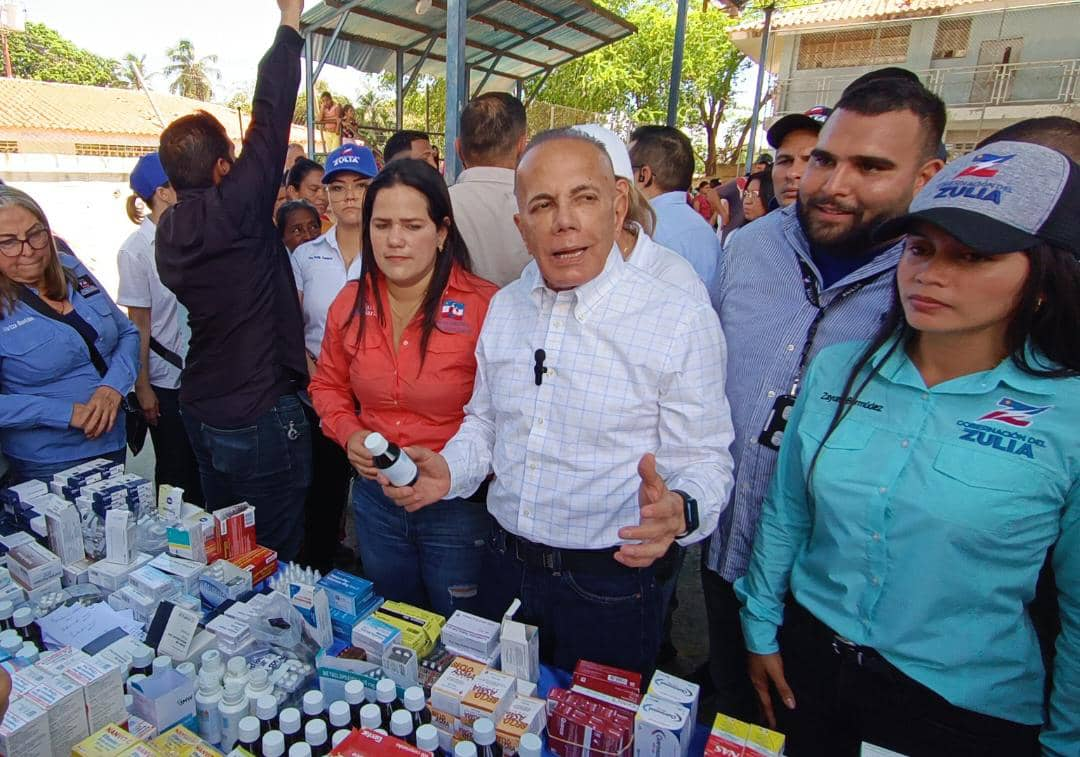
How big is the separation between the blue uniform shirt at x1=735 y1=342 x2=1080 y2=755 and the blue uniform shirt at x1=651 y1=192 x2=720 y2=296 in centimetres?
119

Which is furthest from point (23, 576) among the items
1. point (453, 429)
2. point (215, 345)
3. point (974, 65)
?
point (974, 65)

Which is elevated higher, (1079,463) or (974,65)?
(974,65)

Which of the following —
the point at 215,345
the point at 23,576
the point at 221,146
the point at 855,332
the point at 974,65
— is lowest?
the point at 23,576

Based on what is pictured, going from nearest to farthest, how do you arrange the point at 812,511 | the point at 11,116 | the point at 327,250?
the point at 812,511 → the point at 327,250 → the point at 11,116

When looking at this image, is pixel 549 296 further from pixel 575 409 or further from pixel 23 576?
pixel 23 576

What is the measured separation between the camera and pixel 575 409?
149 centimetres

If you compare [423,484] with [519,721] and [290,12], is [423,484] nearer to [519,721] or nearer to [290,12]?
[519,721]

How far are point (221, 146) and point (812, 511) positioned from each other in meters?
2.29

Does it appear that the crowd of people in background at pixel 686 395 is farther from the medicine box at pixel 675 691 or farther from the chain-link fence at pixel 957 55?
the chain-link fence at pixel 957 55

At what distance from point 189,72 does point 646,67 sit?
150 ft

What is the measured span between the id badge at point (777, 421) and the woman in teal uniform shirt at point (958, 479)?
0.51ft

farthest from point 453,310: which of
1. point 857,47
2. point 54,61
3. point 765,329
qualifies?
point 54,61

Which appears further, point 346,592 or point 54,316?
point 54,316

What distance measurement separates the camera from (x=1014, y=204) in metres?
1.09
